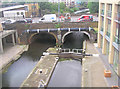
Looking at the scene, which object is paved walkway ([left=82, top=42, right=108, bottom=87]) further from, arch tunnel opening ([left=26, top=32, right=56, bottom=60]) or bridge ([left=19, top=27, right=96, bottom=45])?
bridge ([left=19, top=27, right=96, bottom=45])

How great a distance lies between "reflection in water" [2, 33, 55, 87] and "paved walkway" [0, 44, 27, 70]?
871 mm

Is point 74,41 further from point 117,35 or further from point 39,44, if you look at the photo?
point 117,35

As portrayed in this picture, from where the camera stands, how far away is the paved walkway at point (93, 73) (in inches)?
565

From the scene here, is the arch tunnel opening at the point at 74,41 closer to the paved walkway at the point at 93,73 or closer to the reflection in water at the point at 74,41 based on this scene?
the reflection in water at the point at 74,41

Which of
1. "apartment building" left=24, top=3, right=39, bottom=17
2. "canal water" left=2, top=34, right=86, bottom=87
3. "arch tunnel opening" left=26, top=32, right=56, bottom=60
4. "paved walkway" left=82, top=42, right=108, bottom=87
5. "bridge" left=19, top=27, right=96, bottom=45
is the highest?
"apartment building" left=24, top=3, right=39, bottom=17

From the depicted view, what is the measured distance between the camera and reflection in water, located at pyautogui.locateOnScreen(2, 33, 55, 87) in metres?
17.5

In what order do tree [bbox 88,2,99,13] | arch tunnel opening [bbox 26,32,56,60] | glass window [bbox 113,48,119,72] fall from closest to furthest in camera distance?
glass window [bbox 113,48,119,72] → arch tunnel opening [bbox 26,32,56,60] → tree [bbox 88,2,99,13]

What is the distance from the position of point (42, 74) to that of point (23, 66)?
5266 mm

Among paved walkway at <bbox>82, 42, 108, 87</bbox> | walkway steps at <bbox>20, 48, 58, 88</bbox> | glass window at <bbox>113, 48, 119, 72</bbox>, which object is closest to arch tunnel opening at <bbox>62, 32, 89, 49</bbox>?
walkway steps at <bbox>20, 48, 58, 88</bbox>

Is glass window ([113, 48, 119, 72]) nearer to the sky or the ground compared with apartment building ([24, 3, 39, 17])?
nearer to the ground

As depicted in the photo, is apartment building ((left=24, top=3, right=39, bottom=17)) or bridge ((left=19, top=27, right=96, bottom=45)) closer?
bridge ((left=19, top=27, right=96, bottom=45))

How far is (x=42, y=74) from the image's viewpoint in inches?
680

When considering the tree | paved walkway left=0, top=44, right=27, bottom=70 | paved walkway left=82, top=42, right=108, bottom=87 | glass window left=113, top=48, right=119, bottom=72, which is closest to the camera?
paved walkway left=82, top=42, right=108, bottom=87

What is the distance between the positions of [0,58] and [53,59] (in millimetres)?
7958
